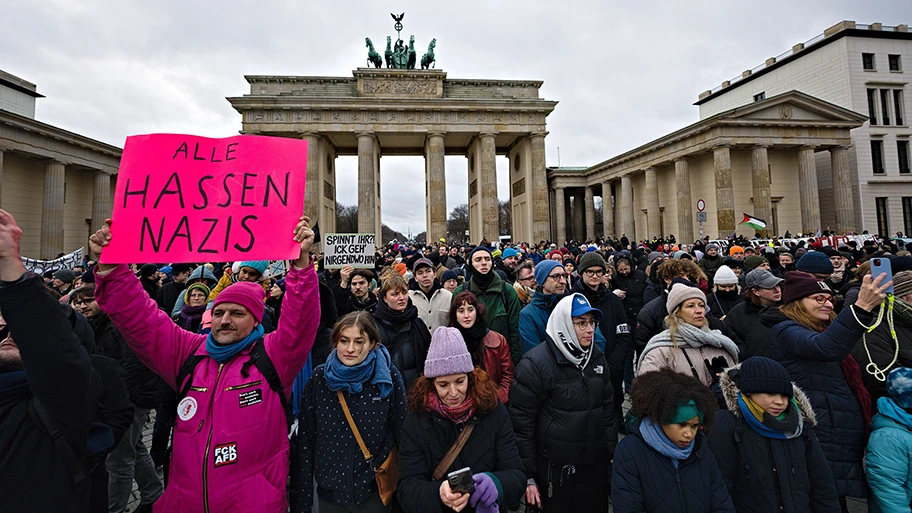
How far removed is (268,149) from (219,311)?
3.50 feet

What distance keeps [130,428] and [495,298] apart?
3.74 metres

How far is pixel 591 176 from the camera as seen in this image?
40094 millimetres

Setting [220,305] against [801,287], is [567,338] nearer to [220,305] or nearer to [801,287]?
[801,287]

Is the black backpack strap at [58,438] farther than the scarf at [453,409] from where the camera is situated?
No

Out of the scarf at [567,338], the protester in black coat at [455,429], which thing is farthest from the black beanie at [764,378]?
the protester in black coat at [455,429]

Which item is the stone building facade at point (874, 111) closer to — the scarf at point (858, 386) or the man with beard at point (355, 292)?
the scarf at point (858, 386)

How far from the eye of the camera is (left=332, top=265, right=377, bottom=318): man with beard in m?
5.12

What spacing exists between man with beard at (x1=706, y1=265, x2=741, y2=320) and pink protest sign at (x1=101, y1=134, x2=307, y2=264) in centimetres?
505

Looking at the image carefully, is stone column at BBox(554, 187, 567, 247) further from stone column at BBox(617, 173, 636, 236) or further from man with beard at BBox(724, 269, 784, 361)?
man with beard at BBox(724, 269, 784, 361)

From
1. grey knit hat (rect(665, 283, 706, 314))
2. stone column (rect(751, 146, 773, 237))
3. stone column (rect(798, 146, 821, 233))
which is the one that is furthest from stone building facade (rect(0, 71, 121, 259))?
stone column (rect(798, 146, 821, 233))

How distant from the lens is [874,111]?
32.4 m

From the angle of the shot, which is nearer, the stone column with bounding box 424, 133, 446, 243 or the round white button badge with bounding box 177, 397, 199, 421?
the round white button badge with bounding box 177, 397, 199, 421

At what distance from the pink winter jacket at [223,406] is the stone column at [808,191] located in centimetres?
3628

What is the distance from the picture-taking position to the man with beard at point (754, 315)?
12.1ft
